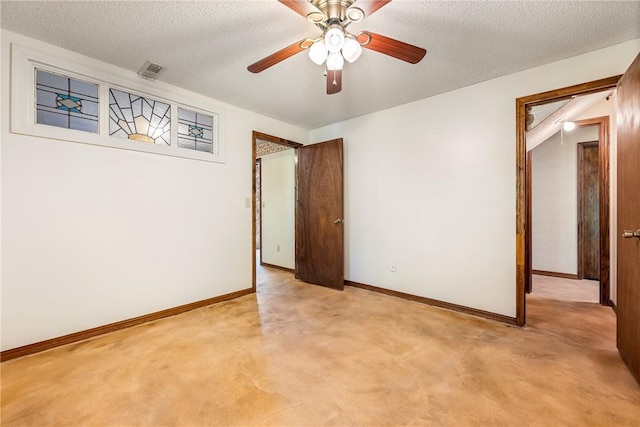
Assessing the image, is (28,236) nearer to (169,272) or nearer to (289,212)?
(169,272)

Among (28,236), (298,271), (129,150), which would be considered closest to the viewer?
(28,236)

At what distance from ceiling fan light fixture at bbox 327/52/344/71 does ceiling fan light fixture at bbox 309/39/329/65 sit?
0.15 feet

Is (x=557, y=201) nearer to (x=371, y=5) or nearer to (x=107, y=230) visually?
(x=371, y=5)

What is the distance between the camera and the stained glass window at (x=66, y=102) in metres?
2.12

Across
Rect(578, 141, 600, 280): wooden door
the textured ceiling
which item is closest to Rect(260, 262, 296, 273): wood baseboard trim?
the textured ceiling

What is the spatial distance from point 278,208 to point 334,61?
11.4 ft

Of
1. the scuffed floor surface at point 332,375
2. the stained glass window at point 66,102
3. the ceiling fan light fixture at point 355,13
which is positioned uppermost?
the ceiling fan light fixture at point 355,13

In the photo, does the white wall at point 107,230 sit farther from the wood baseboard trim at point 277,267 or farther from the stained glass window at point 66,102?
the wood baseboard trim at point 277,267

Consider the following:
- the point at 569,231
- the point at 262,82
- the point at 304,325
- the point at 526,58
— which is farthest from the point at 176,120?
the point at 569,231

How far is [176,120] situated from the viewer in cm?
289

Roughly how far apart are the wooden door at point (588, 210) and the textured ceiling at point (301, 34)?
2780mm

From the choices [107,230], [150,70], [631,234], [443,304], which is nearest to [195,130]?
[150,70]

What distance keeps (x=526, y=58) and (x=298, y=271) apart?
11.5 ft

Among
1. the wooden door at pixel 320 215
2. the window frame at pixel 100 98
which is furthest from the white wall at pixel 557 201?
the window frame at pixel 100 98
